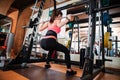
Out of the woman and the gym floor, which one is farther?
the woman

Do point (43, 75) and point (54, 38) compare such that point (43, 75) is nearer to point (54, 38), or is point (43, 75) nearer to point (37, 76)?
point (37, 76)

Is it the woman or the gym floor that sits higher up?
the woman

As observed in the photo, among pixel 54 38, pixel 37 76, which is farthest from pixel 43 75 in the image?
pixel 54 38

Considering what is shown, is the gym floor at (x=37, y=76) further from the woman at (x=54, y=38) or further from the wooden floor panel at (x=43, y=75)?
the woman at (x=54, y=38)

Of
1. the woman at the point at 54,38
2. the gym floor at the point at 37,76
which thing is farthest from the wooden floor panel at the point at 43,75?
the woman at the point at 54,38

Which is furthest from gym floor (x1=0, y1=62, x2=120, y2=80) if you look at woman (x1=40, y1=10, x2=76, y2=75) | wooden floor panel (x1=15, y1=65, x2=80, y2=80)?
woman (x1=40, y1=10, x2=76, y2=75)

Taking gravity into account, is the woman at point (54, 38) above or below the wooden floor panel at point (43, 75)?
above

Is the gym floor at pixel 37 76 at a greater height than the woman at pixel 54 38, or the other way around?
the woman at pixel 54 38

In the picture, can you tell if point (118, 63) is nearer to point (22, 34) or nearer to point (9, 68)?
point (9, 68)

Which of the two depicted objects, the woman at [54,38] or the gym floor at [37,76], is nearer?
the gym floor at [37,76]

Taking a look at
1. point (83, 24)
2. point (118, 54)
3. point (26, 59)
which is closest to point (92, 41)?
point (26, 59)

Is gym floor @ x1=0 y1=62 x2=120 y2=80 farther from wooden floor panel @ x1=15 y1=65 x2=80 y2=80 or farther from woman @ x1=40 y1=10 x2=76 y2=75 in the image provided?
woman @ x1=40 y1=10 x2=76 y2=75

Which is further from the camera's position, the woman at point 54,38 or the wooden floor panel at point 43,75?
the woman at point 54,38

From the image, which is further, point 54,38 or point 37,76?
point 54,38
